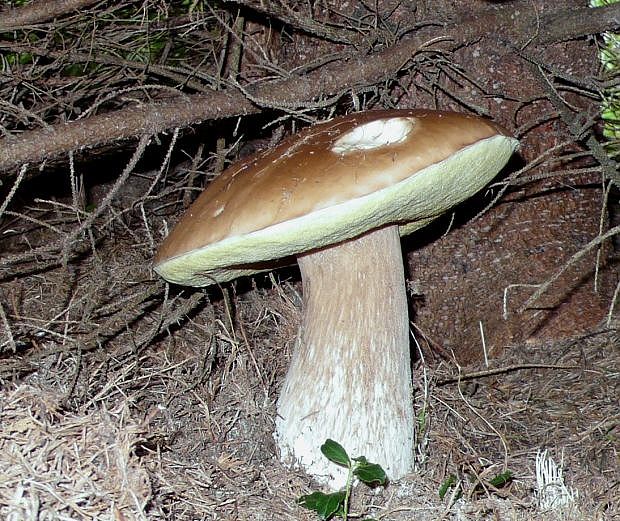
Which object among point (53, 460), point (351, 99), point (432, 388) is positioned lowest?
point (432, 388)

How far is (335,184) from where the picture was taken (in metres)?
1.40

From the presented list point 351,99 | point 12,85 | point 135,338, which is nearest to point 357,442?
point 135,338

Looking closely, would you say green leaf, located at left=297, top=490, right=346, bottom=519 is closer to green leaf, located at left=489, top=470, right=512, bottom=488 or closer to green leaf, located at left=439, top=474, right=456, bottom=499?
green leaf, located at left=439, top=474, right=456, bottom=499

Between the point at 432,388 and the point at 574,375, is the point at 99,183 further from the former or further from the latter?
the point at 574,375

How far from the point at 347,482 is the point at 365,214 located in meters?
0.71

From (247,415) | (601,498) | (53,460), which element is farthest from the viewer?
(247,415)

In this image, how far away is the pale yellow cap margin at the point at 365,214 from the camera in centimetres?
143

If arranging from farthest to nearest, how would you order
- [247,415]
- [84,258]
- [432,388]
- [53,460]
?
[84,258]
[432,388]
[247,415]
[53,460]

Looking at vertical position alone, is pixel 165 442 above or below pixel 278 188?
below

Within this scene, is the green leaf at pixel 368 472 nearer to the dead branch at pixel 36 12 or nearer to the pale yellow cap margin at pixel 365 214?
the pale yellow cap margin at pixel 365 214

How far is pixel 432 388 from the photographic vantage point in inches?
89.7

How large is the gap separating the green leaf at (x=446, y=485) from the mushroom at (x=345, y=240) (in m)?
0.12

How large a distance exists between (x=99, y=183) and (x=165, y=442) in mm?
1812

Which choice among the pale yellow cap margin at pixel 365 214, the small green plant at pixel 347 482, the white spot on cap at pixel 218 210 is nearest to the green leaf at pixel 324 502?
the small green plant at pixel 347 482
